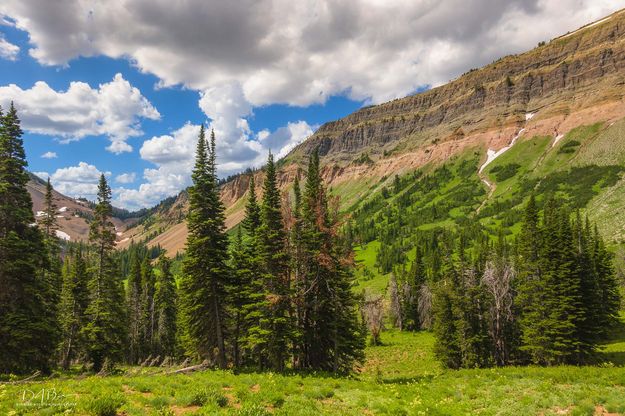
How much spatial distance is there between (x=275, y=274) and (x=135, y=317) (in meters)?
44.0

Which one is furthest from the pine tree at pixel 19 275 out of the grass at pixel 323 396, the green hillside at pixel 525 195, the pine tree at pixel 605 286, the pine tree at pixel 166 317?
the green hillside at pixel 525 195

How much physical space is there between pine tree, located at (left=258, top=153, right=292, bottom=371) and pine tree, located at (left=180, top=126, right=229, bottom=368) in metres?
4.06

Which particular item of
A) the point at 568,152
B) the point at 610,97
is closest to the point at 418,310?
the point at 568,152

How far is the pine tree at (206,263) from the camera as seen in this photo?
94.5ft

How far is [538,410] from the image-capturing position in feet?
49.9

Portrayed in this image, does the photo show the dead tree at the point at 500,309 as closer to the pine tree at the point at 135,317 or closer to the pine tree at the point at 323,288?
the pine tree at the point at 323,288

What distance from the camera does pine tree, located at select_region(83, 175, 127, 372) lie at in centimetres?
3197

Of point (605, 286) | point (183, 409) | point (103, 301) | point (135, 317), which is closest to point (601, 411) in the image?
point (183, 409)

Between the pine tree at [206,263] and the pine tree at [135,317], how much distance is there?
32.6 m

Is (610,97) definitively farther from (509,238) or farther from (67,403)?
(67,403)

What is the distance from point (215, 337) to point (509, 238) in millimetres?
127265

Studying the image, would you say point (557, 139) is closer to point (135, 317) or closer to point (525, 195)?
point (525, 195)

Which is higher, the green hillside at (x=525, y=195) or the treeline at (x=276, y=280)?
the green hillside at (x=525, y=195)

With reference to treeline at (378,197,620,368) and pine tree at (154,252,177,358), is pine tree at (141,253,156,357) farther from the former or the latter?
treeline at (378,197,620,368)
